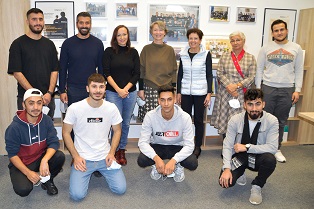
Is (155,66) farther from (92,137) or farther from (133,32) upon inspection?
(92,137)

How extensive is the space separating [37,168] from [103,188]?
0.65m

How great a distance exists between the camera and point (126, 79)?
10.7 ft

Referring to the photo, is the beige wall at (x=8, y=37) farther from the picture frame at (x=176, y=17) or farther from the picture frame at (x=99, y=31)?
the picture frame at (x=176, y=17)

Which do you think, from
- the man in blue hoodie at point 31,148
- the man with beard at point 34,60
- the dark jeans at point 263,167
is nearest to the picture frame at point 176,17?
the man with beard at point 34,60

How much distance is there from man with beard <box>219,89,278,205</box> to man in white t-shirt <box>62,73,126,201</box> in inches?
41.0

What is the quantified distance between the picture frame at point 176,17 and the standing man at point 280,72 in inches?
44.0

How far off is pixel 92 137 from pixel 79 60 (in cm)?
90

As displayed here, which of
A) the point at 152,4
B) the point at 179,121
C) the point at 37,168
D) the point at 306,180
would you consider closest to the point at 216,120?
the point at 179,121

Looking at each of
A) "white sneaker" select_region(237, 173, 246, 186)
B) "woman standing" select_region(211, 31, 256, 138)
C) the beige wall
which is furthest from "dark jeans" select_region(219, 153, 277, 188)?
the beige wall

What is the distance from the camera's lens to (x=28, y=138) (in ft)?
8.54

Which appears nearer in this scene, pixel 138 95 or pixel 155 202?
pixel 155 202

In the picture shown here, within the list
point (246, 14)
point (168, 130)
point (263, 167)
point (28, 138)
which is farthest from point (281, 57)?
point (28, 138)

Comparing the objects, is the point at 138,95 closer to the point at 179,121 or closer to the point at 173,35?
the point at 179,121

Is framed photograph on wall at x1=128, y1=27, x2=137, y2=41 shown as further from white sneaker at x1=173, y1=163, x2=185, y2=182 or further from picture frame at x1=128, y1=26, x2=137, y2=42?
white sneaker at x1=173, y1=163, x2=185, y2=182
